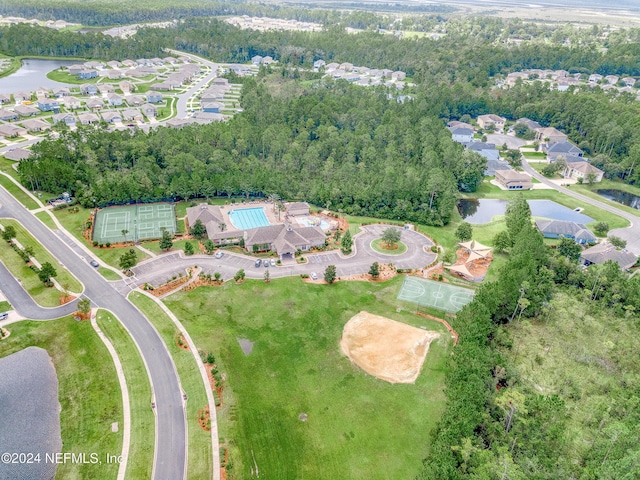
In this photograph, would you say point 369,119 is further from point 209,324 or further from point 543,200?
point 209,324

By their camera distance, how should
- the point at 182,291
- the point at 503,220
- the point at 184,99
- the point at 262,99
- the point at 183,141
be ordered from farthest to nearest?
the point at 184,99 < the point at 262,99 < the point at 183,141 < the point at 503,220 < the point at 182,291

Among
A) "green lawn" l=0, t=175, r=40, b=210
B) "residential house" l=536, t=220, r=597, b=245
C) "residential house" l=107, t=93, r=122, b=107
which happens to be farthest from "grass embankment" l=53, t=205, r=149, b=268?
"residential house" l=107, t=93, r=122, b=107

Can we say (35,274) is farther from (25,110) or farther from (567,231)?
(25,110)

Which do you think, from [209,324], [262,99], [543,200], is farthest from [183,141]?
[543,200]

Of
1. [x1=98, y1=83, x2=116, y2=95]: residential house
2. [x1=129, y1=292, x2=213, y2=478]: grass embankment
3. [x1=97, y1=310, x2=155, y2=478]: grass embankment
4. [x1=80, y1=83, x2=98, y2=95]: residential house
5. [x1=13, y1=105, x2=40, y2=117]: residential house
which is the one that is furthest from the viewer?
[x1=98, y1=83, x2=116, y2=95]: residential house

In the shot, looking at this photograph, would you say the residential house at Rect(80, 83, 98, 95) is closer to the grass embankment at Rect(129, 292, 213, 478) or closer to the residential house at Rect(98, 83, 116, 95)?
the residential house at Rect(98, 83, 116, 95)

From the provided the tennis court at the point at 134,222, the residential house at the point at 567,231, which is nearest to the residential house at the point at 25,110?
the tennis court at the point at 134,222

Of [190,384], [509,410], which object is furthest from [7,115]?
[509,410]
